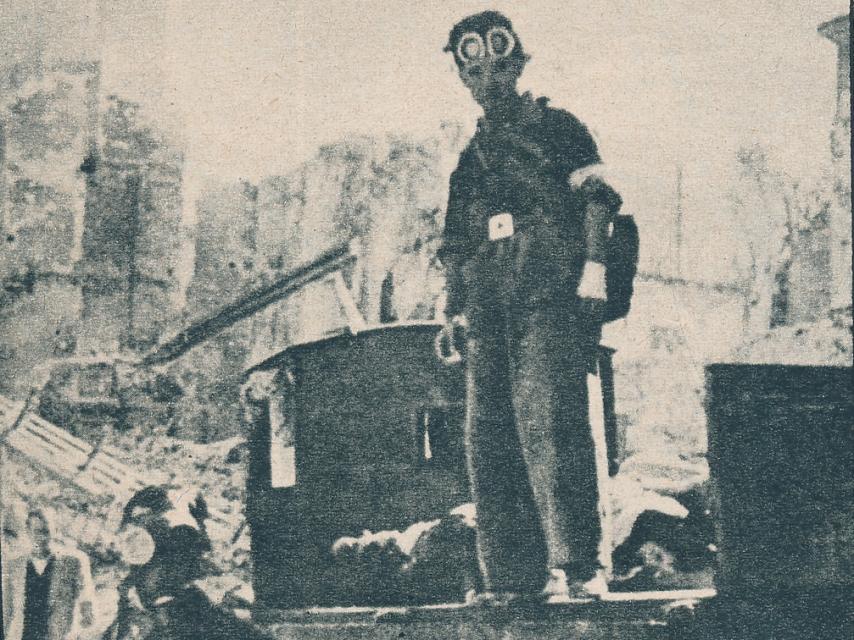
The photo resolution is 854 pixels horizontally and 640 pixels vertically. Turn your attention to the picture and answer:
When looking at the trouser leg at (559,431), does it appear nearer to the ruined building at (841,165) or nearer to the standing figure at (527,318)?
the standing figure at (527,318)

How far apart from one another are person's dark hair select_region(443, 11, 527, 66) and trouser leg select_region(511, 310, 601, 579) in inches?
44.1

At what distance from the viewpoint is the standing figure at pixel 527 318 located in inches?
Result: 176

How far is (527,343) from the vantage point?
4.61 m

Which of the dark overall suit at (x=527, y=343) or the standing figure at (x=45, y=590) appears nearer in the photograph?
the dark overall suit at (x=527, y=343)

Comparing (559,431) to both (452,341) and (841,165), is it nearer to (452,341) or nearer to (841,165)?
(452,341)

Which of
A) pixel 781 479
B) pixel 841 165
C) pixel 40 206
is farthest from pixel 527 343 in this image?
pixel 40 206

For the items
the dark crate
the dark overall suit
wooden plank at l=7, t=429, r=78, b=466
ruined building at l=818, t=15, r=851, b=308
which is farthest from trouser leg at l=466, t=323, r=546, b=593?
wooden plank at l=7, t=429, r=78, b=466

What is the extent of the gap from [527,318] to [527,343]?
10 cm

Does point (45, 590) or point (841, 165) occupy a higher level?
point (841, 165)

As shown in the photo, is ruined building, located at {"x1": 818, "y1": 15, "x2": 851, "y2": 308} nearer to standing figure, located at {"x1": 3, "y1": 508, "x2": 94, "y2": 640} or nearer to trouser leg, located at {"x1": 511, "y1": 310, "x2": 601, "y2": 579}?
trouser leg, located at {"x1": 511, "y1": 310, "x2": 601, "y2": 579}

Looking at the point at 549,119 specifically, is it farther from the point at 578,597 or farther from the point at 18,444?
the point at 18,444

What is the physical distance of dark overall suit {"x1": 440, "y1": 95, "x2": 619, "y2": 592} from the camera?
448cm

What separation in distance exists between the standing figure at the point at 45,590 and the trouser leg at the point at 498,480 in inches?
66.4

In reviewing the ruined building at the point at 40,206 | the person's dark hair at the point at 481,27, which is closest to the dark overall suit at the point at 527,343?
the person's dark hair at the point at 481,27
